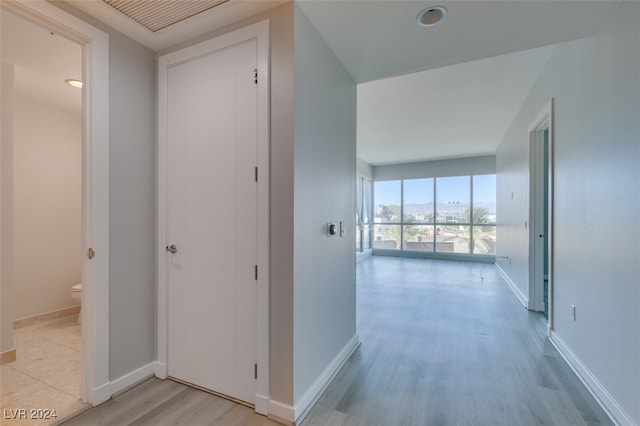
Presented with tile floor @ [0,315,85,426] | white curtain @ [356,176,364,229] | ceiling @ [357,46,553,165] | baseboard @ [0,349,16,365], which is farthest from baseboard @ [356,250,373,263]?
baseboard @ [0,349,16,365]

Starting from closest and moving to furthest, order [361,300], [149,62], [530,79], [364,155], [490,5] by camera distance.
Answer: [490,5] → [149,62] → [530,79] → [361,300] → [364,155]

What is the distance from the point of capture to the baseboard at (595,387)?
1.67 m

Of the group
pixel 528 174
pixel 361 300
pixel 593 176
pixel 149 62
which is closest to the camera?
pixel 593 176

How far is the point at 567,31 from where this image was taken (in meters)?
2.04

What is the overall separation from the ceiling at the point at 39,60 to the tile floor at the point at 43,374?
2346 mm

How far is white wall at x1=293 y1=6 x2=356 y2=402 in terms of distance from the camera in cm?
178

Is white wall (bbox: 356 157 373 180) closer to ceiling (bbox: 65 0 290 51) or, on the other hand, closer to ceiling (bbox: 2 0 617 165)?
ceiling (bbox: 2 0 617 165)

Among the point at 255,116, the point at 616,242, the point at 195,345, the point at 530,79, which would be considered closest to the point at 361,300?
the point at 195,345

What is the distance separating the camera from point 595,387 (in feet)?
6.43

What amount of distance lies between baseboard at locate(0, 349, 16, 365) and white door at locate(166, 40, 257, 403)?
1.38 metres

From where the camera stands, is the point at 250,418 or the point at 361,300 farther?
the point at 361,300

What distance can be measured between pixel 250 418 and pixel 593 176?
9.04 ft

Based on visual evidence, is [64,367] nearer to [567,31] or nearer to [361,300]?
[361,300]

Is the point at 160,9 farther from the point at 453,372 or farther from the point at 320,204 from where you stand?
the point at 453,372
